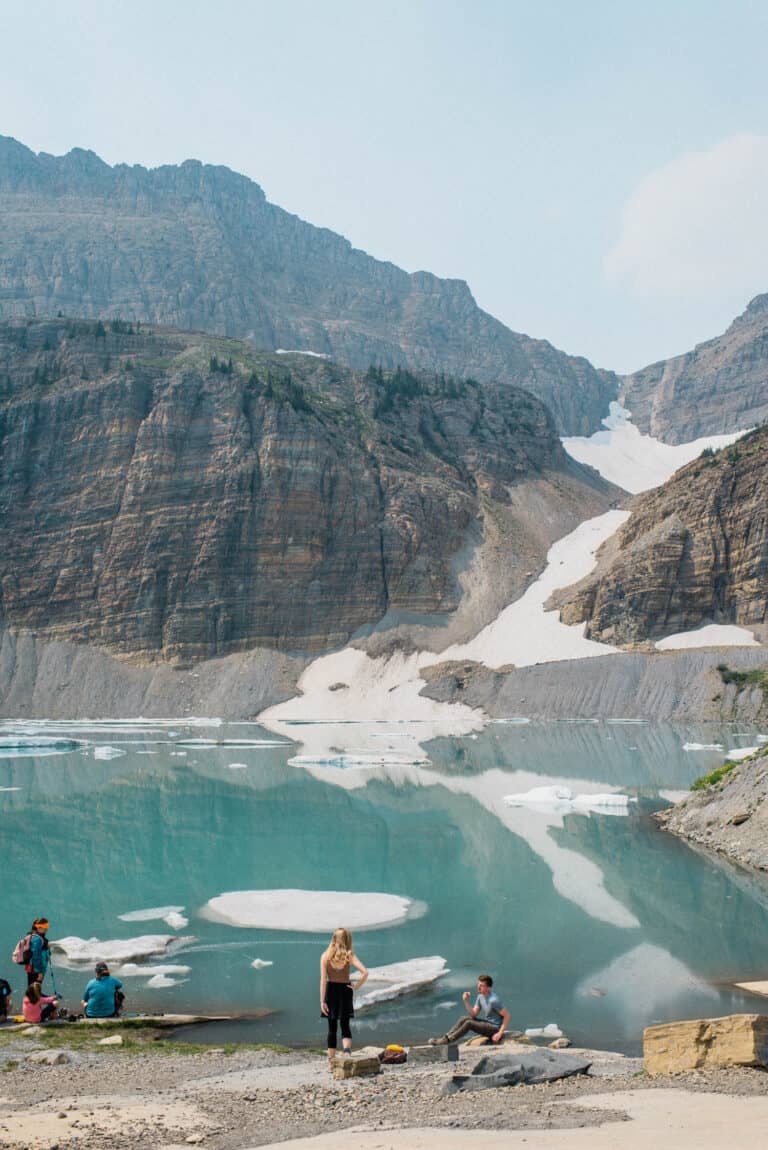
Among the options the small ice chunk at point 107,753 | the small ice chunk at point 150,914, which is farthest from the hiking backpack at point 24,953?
the small ice chunk at point 107,753

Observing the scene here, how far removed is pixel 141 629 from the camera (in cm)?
11306

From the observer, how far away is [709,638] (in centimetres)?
10256

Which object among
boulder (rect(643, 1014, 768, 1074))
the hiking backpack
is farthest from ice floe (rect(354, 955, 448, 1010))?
boulder (rect(643, 1014, 768, 1074))

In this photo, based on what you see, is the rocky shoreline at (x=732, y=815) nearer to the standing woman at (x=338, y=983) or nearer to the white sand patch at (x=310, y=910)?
the white sand patch at (x=310, y=910)

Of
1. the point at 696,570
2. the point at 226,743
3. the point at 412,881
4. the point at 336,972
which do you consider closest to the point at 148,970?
the point at 336,972

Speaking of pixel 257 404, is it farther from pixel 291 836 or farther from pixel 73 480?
pixel 291 836

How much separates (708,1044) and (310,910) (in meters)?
14.9

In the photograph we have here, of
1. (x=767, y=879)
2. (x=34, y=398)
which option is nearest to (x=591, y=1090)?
(x=767, y=879)

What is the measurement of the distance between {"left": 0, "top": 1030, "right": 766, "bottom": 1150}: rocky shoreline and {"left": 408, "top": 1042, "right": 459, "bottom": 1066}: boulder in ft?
0.62

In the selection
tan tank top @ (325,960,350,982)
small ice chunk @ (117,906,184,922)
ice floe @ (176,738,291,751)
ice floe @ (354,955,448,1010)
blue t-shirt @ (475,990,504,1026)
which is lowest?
ice floe @ (176,738,291,751)

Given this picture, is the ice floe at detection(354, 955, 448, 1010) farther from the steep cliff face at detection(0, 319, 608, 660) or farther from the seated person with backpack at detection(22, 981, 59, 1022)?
the steep cliff face at detection(0, 319, 608, 660)

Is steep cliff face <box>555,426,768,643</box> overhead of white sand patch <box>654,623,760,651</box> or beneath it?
overhead

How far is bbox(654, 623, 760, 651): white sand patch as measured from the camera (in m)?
101

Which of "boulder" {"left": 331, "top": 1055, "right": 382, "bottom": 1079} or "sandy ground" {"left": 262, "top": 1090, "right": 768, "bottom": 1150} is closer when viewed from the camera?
"sandy ground" {"left": 262, "top": 1090, "right": 768, "bottom": 1150}
